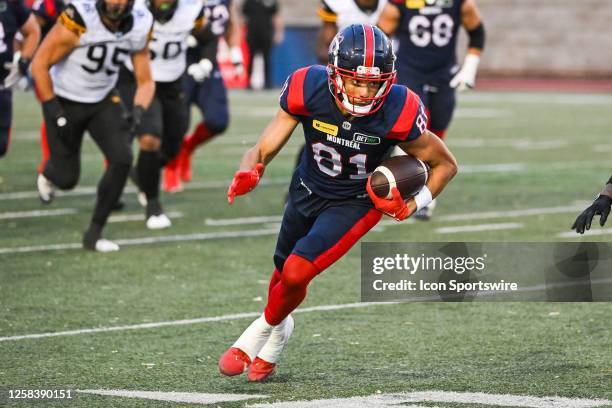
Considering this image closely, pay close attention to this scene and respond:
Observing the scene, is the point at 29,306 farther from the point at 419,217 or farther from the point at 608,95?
the point at 608,95

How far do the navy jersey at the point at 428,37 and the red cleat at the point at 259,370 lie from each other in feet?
15.5

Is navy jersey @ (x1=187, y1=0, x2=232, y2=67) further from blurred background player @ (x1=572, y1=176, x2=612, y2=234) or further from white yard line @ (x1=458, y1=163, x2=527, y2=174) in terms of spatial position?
blurred background player @ (x1=572, y1=176, x2=612, y2=234)

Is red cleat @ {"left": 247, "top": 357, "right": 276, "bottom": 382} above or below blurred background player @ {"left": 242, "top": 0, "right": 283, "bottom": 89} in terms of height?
above

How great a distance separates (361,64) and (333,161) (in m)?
0.47

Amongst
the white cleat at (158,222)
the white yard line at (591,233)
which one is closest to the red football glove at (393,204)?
the white yard line at (591,233)

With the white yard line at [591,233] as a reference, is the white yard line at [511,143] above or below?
→ below

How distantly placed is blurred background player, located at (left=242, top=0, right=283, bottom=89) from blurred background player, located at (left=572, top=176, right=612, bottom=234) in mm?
18939

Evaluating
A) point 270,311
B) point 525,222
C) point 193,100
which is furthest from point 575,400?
point 193,100

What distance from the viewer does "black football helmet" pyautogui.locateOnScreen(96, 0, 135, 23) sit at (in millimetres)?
8078

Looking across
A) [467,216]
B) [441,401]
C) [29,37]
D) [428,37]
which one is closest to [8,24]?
[29,37]

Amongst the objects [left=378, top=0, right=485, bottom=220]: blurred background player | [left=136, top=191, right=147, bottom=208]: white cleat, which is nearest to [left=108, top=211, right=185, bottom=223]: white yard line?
[left=136, top=191, right=147, bottom=208]: white cleat

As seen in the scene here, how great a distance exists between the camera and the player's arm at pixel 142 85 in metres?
8.48

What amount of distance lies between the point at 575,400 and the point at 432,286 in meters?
0.99

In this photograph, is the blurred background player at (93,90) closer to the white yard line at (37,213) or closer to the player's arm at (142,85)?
the player's arm at (142,85)
